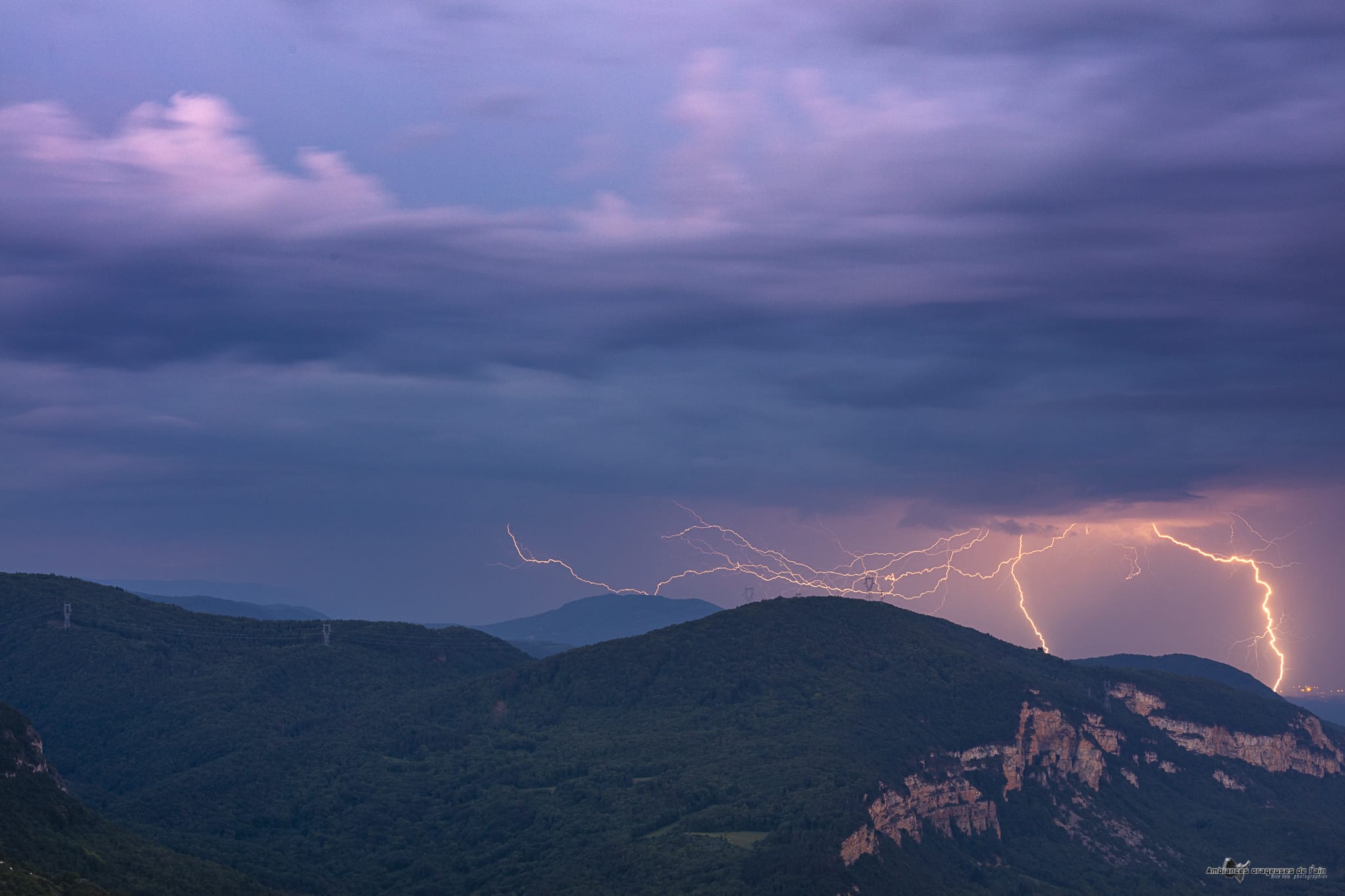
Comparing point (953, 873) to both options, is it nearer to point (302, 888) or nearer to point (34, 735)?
point (302, 888)

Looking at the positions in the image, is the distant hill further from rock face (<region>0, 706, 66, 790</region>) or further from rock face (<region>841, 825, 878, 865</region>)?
rock face (<region>841, 825, 878, 865</region>)

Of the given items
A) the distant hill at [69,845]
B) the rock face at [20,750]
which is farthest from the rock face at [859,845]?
the rock face at [20,750]

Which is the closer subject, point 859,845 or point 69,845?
point 69,845

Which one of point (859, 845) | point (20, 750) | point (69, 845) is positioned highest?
point (20, 750)

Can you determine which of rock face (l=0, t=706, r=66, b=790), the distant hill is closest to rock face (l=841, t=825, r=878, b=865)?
the distant hill

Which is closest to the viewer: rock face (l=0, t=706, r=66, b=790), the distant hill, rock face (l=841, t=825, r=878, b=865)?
the distant hill

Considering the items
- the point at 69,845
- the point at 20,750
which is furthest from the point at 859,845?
the point at 20,750

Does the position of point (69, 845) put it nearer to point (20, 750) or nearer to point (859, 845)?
point (20, 750)

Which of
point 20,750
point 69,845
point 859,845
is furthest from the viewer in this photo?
A: point 859,845
